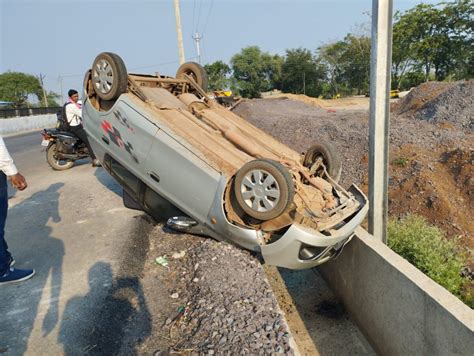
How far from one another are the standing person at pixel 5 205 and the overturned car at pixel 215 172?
1.21 meters

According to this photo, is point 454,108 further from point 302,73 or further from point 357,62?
point 302,73

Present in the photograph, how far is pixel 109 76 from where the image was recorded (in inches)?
172

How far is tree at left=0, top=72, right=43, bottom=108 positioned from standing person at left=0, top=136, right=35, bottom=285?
58.5m

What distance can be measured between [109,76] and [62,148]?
490 centimetres

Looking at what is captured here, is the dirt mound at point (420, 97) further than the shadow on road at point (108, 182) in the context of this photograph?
Yes

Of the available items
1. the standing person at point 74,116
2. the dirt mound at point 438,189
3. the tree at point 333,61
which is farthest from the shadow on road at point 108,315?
the tree at point 333,61

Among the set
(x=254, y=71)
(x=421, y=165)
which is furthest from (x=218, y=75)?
(x=421, y=165)

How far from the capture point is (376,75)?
11.7ft

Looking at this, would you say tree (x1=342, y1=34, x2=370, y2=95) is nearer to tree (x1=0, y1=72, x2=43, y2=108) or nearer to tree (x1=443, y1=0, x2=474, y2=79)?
tree (x1=443, y1=0, x2=474, y2=79)

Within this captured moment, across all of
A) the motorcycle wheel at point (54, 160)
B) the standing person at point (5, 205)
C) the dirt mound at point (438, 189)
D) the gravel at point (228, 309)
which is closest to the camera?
the gravel at point (228, 309)

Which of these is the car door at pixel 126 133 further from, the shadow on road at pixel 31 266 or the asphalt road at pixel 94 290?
the shadow on road at pixel 31 266

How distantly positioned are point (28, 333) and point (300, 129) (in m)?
8.75

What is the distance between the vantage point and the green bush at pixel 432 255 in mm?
3904

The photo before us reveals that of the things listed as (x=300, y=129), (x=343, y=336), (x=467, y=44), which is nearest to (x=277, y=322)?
(x=343, y=336)
